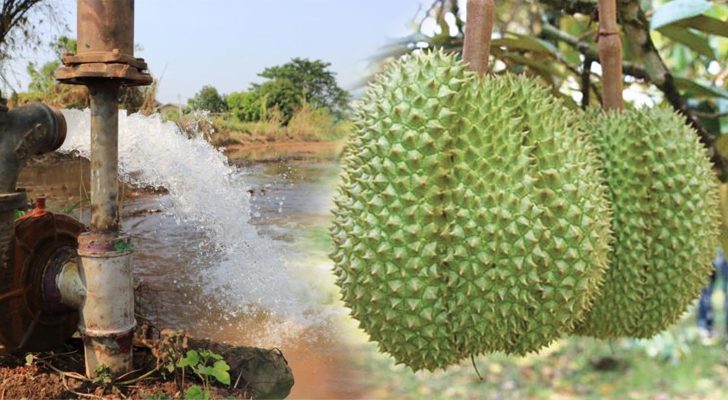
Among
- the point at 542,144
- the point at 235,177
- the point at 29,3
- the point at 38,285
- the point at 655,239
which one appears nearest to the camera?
the point at 542,144

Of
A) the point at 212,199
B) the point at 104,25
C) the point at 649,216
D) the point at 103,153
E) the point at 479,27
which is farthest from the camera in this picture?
the point at 212,199

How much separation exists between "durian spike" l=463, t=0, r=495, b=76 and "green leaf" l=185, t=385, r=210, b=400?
1.57 meters

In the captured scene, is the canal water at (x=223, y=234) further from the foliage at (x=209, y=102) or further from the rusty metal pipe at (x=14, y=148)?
the rusty metal pipe at (x=14, y=148)

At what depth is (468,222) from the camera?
2.40 ft

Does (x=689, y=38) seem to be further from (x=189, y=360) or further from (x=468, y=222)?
(x=189, y=360)

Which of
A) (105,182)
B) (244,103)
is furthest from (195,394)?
(244,103)

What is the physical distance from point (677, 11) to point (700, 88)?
0.24m

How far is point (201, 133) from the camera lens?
269 cm

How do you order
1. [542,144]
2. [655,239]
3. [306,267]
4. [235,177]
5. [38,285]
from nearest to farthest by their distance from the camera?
[542,144] → [655,239] → [38,285] → [306,267] → [235,177]

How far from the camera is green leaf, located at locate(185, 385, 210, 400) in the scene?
1.93 m

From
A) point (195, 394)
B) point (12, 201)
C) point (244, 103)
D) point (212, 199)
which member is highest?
point (244, 103)

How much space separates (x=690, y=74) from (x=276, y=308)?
1.83 m

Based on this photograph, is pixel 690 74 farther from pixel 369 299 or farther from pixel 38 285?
pixel 38 285

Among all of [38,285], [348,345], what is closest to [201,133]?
[38,285]
